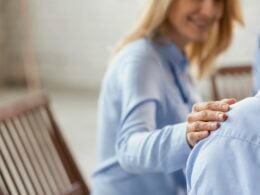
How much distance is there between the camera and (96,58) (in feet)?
18.6

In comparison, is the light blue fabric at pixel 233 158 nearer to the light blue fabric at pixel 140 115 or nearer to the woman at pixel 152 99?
the woman at pixel 152 99

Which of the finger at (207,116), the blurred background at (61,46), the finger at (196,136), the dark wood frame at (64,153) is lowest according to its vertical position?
the blurred background at (61,46)

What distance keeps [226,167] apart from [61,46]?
5.10 m

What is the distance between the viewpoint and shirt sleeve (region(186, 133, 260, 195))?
0.81m

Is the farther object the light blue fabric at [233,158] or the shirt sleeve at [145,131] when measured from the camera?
the shirt sleeve at [145,131]

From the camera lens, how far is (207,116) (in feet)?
3.21

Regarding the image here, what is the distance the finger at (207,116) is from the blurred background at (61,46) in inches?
155

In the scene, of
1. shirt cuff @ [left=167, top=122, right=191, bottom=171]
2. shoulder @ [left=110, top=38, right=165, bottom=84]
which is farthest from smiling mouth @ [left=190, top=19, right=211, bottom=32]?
shirt cuff @ [left=167, top=122, right=191, bottom=171]

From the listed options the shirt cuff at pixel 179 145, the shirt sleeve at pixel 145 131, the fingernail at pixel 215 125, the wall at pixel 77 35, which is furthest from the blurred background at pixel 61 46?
the fingernail at pixel 215 125

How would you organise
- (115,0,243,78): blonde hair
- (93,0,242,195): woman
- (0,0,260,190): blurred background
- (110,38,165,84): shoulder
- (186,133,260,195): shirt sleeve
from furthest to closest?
(0,0,260,190): blurred background
(115,0,243,78): blonde hair
(110,38,165,84): shoulder
(93,0,242,195): woman
(186,133,260,195): shirt sleeve

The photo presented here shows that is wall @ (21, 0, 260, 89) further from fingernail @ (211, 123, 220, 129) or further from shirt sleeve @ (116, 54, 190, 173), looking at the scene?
fingernail @ (211, 123, 220, 129)

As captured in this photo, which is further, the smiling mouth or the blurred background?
the blurred background

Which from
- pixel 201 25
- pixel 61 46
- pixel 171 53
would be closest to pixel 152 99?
pixel 171 53

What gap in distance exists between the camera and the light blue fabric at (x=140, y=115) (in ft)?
4.40
